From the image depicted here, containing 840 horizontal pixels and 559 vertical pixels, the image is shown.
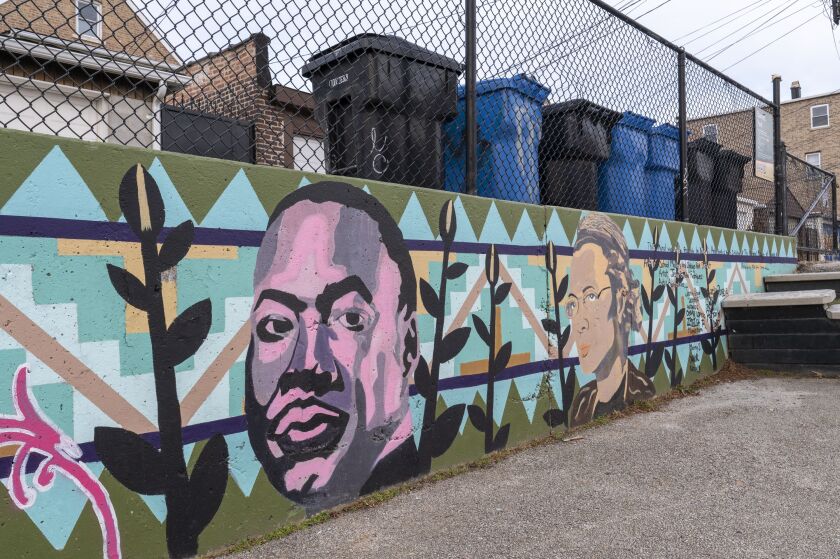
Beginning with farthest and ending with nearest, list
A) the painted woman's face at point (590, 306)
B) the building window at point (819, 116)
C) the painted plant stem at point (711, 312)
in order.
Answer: the building window at point (819, 116)
the painted plant stem at point (711, 312)
the painted woman's face at point (590, 306)

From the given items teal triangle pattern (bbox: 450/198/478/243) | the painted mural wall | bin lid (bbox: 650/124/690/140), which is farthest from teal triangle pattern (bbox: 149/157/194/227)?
bin lid (bbox: 650/124/690/140)

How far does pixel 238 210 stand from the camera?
8.18 feet

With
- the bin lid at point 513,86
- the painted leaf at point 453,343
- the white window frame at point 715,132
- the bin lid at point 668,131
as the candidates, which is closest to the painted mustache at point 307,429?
the painted leaf at point 453,343

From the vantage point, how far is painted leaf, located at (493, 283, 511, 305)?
3.64m

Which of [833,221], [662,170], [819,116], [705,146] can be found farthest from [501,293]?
[819,116]

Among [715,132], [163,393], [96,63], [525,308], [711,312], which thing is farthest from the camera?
[715,132]

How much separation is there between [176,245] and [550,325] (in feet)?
Answer: 8.33

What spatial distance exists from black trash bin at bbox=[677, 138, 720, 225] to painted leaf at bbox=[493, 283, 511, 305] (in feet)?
10.5

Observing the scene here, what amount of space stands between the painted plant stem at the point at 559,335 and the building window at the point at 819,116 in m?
31.5

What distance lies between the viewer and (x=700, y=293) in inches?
233

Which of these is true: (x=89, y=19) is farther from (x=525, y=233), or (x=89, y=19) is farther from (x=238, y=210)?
(x=525, y=233)

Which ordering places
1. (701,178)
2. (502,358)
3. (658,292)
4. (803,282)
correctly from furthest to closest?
(803,282) < (701,178) < (658,292) < (502,358)

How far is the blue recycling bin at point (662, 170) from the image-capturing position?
563 cm

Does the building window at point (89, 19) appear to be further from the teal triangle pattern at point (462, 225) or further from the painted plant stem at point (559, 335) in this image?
the painted plant stem at point (559, 335)
